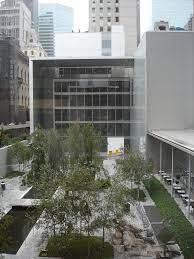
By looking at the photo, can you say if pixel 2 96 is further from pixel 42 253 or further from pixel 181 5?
pixel 181 5

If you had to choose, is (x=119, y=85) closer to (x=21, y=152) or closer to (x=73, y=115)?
(x=73, y=115)

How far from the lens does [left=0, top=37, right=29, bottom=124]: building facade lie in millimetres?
44062

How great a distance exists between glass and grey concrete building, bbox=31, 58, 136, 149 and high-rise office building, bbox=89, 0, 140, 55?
49629mm

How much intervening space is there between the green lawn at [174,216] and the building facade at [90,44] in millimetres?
43562

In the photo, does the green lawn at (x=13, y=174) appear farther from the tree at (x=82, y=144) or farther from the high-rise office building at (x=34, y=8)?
the high-rise office building at (x=34, y=8)

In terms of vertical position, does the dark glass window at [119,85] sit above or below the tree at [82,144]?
above

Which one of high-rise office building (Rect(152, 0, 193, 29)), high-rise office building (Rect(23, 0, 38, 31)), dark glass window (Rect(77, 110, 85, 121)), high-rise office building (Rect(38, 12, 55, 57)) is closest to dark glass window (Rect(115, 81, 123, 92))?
dark glass window (Rect(77, 110, 85, 121))

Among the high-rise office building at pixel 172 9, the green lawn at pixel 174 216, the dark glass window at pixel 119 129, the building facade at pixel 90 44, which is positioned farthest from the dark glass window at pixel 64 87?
the high-rise office building at pixel 172 9

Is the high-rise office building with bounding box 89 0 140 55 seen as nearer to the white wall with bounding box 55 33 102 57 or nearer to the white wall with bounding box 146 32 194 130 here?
the white wall with bounding box 55 33 102 57

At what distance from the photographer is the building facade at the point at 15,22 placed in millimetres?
93688

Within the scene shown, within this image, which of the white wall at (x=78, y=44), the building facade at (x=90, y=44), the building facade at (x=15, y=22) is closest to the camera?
the white wall at (x=78, y=44)

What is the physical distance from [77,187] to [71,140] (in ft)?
55.3

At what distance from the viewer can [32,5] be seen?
187 m

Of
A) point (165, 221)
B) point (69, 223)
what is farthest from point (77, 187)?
point (165, 221)
